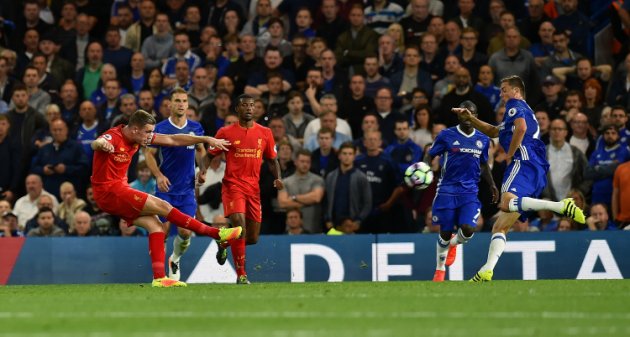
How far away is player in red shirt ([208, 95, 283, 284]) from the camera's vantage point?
16344 mm

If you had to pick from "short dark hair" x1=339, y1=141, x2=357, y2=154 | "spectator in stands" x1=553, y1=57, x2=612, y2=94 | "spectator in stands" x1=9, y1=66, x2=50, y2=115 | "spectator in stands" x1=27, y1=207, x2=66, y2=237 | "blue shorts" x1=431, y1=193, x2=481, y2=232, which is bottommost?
"spectator in stands" x1=27, y1=207, x2=66, y2=237

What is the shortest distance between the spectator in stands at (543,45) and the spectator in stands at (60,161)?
7.81 meters

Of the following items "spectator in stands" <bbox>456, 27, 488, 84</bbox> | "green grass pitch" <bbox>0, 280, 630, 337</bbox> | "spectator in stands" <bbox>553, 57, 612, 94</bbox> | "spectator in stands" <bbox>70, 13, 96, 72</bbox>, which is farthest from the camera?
"spectator in stands" <bbox>70, 13, 96, 72</bbox>

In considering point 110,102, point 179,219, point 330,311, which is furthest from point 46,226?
point 330,311

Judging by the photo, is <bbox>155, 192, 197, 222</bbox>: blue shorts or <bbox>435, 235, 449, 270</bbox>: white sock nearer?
<bbox>155, 192, 197, 222</bbox>: blue shorts

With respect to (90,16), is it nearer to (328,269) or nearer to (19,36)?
(19,36)

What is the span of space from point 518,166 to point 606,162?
4172 mm

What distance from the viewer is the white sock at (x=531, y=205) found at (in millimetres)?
14984

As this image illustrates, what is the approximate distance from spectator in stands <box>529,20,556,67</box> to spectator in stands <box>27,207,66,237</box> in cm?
840

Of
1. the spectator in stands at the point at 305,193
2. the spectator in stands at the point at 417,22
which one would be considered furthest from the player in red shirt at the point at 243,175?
the spectator in stands at the point at 417,22

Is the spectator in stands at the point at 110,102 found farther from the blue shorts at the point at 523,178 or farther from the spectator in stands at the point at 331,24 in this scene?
the blue shorts at the point at 523,178

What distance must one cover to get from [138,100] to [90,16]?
3.60m

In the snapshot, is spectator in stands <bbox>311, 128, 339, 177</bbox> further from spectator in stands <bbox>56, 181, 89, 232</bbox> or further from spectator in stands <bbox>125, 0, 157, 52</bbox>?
spectator in stands <bbox>125, 0, 157, 52</bbox>

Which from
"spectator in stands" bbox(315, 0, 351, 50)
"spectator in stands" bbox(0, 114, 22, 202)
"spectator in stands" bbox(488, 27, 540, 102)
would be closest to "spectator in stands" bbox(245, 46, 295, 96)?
"spectator in stands" bbox(315, 0, 351, 50)
